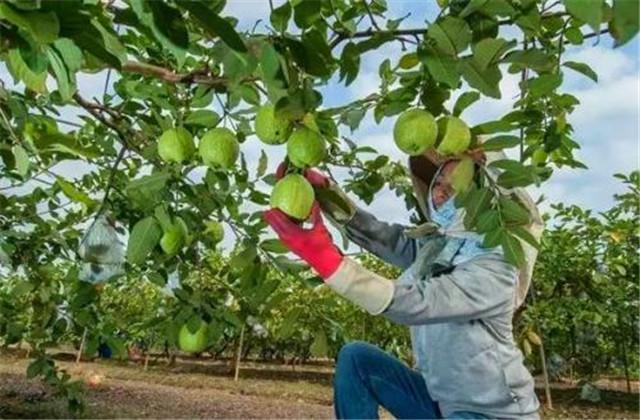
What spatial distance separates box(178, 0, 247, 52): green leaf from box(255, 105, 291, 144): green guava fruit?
1.15 ft

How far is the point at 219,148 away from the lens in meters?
1.13

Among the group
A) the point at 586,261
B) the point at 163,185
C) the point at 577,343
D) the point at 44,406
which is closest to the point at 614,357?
the point at 577,343

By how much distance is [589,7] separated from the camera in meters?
0.54

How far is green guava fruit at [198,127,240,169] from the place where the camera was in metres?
1.13

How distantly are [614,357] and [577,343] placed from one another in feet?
2.52

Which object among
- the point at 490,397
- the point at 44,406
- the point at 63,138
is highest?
the point at 63,138

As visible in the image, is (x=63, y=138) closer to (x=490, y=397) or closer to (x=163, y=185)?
(x=163, y=185)

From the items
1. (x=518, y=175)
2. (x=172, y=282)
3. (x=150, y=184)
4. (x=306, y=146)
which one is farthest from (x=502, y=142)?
(x=172, y=282)

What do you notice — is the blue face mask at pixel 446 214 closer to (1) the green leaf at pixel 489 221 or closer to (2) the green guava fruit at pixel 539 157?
(2) the green guava fruit at pixel 539 157

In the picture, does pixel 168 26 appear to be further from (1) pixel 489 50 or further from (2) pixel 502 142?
(2) pixel 502 142

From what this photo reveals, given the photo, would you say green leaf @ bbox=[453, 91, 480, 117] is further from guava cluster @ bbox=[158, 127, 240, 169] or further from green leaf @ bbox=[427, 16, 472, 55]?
guava cluster @ bbox=[158, 127, 240, 169]

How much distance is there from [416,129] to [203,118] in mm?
398

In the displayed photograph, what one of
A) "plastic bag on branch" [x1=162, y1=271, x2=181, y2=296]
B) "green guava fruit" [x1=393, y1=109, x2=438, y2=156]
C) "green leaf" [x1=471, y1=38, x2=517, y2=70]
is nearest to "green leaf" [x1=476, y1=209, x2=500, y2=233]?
"green guava fruit" [x1=393, y1=109, x2=438, y2=156]

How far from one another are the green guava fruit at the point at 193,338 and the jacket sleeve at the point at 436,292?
310 mm
